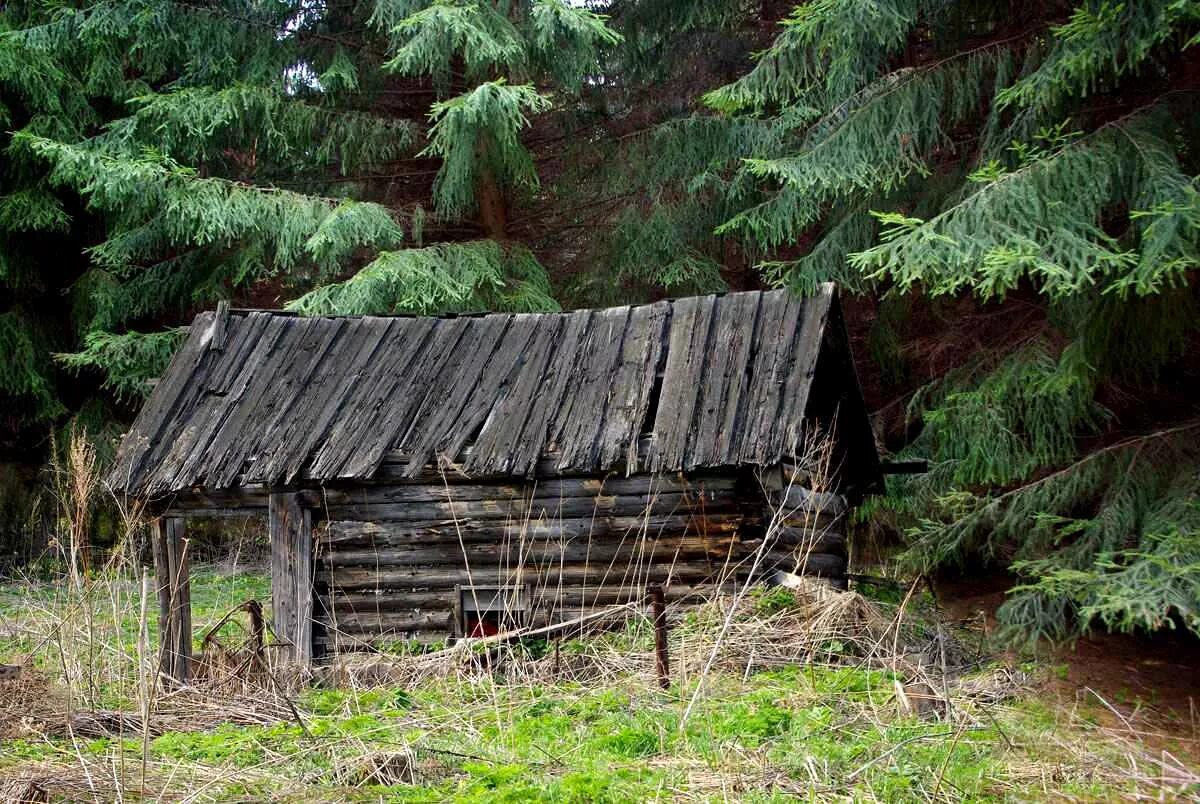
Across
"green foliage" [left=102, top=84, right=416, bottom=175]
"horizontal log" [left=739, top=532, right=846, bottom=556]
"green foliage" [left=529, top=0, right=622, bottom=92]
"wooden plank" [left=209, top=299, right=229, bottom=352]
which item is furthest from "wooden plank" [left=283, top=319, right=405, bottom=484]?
"green foliage" [left=102, top=84, right=416, bottom=175]

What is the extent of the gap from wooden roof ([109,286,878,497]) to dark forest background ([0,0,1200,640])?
1409mm

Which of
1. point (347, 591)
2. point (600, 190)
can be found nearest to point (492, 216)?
point (600, 190)

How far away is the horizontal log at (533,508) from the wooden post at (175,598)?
1.59 meters

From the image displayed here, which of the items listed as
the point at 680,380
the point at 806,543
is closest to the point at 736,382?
the point at 680,380

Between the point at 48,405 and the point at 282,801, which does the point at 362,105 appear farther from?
the point at 282,801

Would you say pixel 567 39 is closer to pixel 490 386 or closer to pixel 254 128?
pixel 254 128

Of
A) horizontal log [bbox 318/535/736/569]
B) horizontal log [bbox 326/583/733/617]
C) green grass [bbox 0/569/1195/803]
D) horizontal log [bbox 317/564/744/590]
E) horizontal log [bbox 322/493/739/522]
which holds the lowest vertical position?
green grass [bbox 0/569/1195/803]

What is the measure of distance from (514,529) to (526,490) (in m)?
0.40

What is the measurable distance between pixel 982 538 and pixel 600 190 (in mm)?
10041

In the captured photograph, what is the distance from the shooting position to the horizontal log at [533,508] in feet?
32.8

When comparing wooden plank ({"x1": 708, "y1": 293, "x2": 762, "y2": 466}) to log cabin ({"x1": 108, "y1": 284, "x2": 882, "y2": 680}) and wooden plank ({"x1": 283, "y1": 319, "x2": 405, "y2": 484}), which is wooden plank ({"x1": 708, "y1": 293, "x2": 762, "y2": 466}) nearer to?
log cabin ({"x1": 108, "y1": 284, "x2": 882, "y2": 680})

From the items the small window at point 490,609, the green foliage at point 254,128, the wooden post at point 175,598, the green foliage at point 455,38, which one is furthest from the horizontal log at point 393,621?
the green foliage at point 254,128

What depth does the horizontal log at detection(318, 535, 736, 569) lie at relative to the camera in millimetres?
9992

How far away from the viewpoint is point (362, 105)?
18.7 metres
